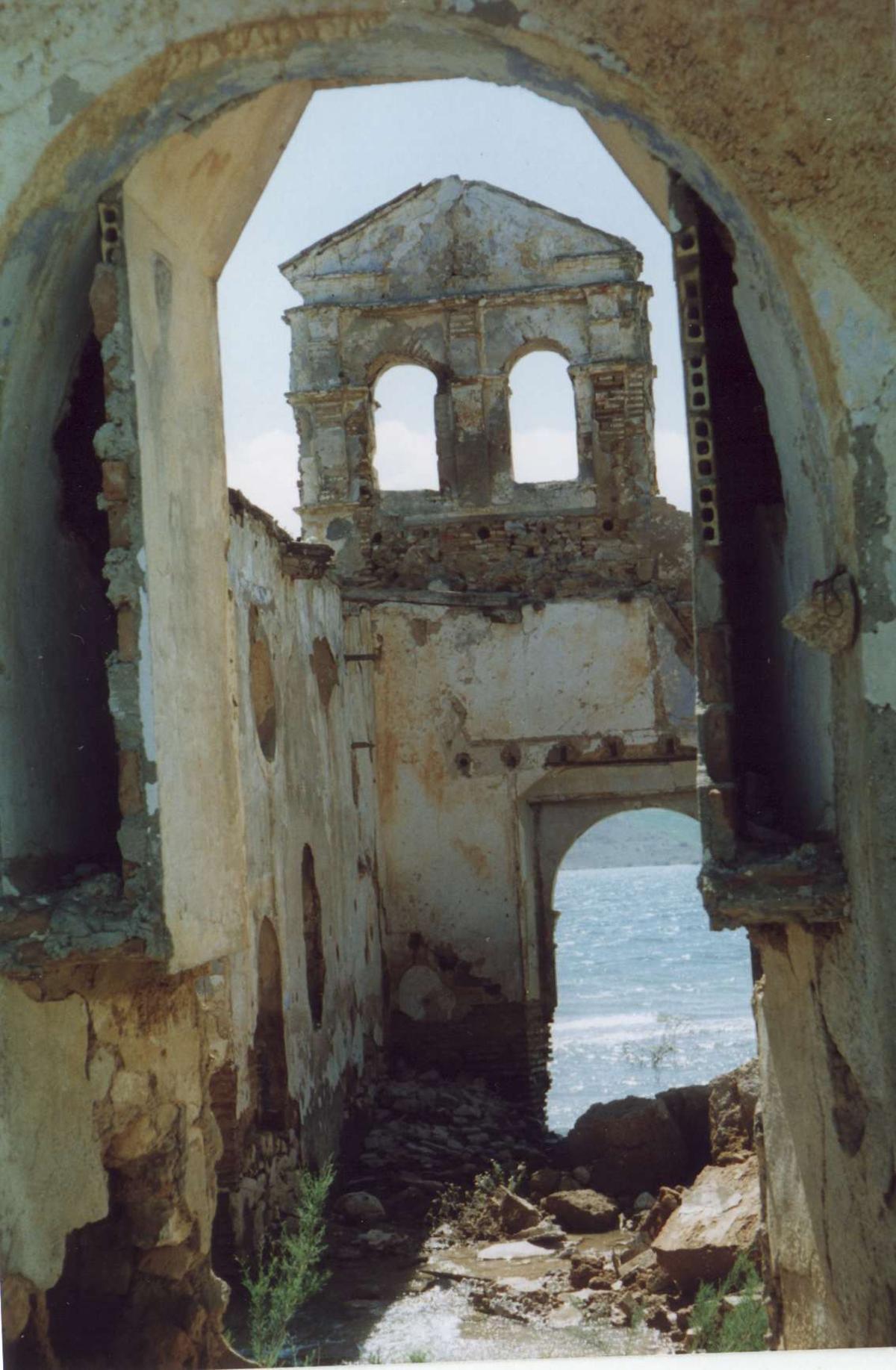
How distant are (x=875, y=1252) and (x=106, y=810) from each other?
7.03ft

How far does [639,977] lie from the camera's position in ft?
105

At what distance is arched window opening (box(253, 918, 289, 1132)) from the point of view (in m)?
8.12

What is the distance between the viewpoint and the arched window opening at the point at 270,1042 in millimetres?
8125

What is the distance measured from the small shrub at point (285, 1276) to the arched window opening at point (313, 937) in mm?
1280

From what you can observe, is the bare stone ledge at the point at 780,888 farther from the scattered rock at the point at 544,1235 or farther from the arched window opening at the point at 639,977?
the arched window opening at the point at 639,977

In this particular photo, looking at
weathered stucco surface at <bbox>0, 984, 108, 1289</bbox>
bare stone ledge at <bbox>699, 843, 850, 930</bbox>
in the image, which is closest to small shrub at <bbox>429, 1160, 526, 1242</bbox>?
weathered stucco surface at <bbox>0, 984, 108, 1289</bbox>

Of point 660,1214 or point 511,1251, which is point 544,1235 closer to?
point 511,1251

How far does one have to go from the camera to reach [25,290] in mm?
3617

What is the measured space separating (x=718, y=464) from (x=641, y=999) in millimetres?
24832

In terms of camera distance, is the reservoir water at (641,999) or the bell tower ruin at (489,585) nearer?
the bell tower ruin at (489,585)

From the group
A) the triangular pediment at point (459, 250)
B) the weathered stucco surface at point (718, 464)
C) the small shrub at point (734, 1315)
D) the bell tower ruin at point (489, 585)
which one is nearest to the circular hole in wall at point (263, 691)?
the bell tower ruin at point (489, 585)

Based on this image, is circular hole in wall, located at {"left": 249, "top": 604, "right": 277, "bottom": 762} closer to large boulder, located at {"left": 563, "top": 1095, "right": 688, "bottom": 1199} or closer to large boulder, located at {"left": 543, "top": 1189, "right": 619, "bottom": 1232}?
large boulder, located at {"left": 543, "top": 1189, "right": 619, "bottom": 1232}

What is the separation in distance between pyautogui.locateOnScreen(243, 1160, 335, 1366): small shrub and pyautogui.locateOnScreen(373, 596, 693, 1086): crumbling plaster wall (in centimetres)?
381

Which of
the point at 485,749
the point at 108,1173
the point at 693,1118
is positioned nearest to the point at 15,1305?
the point at 108,1173
